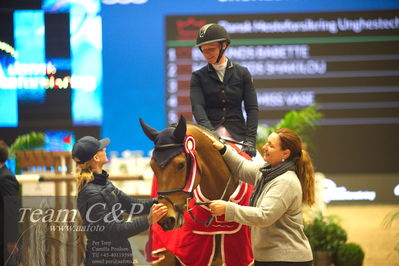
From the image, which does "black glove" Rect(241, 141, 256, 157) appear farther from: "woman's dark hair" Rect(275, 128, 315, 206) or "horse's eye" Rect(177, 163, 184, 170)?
"horse's eye" Rect(177, 163, 184, 170)

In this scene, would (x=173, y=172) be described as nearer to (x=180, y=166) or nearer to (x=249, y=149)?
(x=180, y=166)

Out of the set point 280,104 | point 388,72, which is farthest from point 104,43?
point 388,72

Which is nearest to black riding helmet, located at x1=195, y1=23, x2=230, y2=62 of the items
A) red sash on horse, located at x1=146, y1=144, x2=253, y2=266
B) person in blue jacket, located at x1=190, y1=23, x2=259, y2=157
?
person in blue jacket, located at x1=190, y1=23, x2=259, y2=157

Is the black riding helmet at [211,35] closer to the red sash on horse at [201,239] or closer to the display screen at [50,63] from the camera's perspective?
the red sash on horse at [201,239]

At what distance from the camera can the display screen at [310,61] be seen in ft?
28.1

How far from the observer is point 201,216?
12.4ft

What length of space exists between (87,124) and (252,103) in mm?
4721

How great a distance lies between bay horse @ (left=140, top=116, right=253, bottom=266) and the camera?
11.4ft

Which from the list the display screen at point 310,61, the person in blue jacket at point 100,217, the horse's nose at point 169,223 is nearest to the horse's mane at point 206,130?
the person in blue jacket at point 100,217

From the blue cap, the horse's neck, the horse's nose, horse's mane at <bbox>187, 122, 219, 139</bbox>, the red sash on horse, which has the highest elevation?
horse's mane at <bbox>187, 122, 219, 139</bbox>

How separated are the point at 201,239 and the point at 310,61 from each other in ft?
17.2

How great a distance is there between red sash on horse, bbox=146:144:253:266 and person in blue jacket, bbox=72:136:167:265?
23 centimetres

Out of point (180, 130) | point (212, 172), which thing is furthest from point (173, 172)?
point (212, 172)

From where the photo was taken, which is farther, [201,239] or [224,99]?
[224,99]
